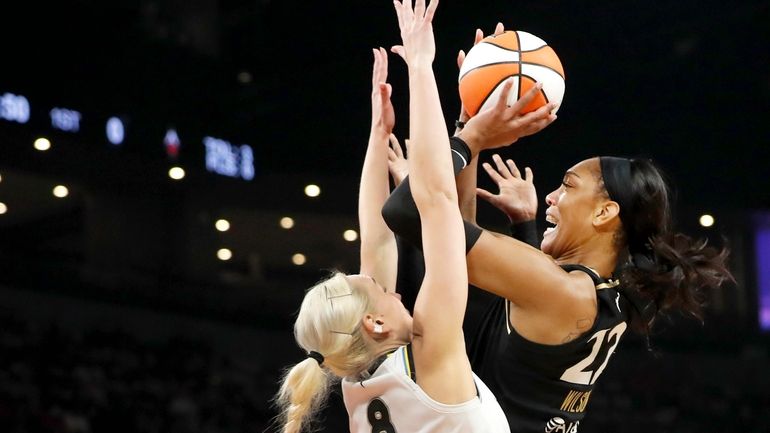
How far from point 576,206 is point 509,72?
1.19 ft

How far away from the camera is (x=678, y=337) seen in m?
11.3

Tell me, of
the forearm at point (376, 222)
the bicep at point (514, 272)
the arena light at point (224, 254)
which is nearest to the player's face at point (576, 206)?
the bicep at point (514, 272)

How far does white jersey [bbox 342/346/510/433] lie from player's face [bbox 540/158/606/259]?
0.52 meters

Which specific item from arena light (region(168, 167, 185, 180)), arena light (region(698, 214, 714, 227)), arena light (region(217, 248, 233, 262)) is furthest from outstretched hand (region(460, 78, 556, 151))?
arena light (region(217, 248, 233, 262))

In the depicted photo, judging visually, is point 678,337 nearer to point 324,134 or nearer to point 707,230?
point 707,230

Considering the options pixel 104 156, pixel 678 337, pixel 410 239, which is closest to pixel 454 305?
pixel 410 239

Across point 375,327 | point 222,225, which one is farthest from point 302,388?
point 222,225

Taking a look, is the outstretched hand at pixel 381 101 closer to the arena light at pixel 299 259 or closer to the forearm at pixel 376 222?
the forearm at pixel 376 222

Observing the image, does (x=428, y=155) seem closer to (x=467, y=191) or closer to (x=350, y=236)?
(x=467, y=191)

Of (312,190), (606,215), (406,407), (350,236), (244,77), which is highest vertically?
(244,77)

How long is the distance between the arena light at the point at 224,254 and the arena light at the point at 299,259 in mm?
675

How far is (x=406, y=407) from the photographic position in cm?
210

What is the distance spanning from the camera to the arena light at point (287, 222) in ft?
35.9

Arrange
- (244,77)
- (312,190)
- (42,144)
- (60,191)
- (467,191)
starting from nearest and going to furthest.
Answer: (467,191), (42,144), (60,191), (244,77), (312,190)
